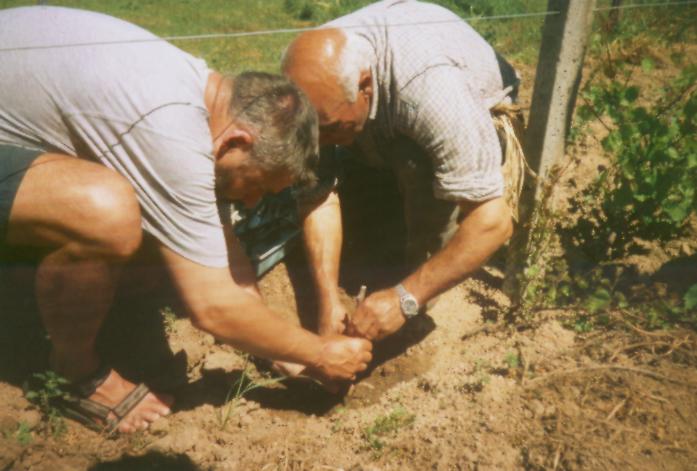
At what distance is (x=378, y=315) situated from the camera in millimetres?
2232

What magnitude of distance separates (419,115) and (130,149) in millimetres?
1023

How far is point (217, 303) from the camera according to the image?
5.58 ft

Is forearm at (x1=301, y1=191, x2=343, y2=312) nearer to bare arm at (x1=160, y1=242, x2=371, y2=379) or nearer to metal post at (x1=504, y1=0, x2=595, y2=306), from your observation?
bare arm at (x1=160, y1=242, x2=371, y2=379)

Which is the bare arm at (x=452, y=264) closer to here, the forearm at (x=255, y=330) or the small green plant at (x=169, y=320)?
the forearm at (x=255, y=330)

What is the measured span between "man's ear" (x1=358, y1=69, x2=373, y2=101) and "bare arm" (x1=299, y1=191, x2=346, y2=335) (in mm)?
646

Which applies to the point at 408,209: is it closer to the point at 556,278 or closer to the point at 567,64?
the point at 556,278

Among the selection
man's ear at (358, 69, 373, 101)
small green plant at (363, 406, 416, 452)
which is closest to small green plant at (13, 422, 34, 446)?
small green plant at (363, 406, 416, 452)

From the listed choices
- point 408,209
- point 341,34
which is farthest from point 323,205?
point 341,34

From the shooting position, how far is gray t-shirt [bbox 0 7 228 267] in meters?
1.57

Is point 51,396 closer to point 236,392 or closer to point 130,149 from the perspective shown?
point 236,392

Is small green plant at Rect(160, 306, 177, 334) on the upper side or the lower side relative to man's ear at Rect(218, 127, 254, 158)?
lower

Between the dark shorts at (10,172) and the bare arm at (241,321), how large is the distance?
18.0 inches

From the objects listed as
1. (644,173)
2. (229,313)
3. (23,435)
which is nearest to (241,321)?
(229,313)

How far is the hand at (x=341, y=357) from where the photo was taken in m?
2.07
